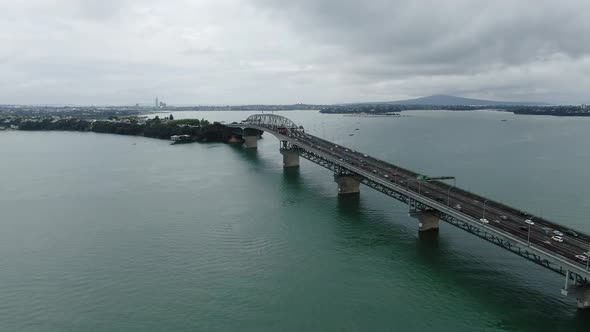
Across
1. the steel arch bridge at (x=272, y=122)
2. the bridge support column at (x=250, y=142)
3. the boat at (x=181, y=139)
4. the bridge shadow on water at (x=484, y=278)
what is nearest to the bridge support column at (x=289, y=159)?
the steel arch bridge at (x=272, y=122)

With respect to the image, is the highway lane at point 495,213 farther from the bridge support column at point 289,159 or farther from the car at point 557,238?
the bridge support column at point 289,159

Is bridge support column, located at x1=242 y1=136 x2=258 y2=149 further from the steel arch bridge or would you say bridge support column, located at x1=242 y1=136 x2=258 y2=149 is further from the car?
the car

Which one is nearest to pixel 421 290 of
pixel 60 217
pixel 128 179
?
pixel 60 217

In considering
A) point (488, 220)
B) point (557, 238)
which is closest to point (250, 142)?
point (488, 220)

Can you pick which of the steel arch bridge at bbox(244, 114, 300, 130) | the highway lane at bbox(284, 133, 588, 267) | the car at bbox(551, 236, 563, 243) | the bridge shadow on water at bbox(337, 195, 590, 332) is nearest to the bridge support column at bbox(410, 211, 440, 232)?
the bridge shadow on water at bbox(337, 195, 590, 332)

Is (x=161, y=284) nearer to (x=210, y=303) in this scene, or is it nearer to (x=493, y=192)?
(x=210, y=303)

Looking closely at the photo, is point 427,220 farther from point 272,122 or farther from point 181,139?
point 181,139
